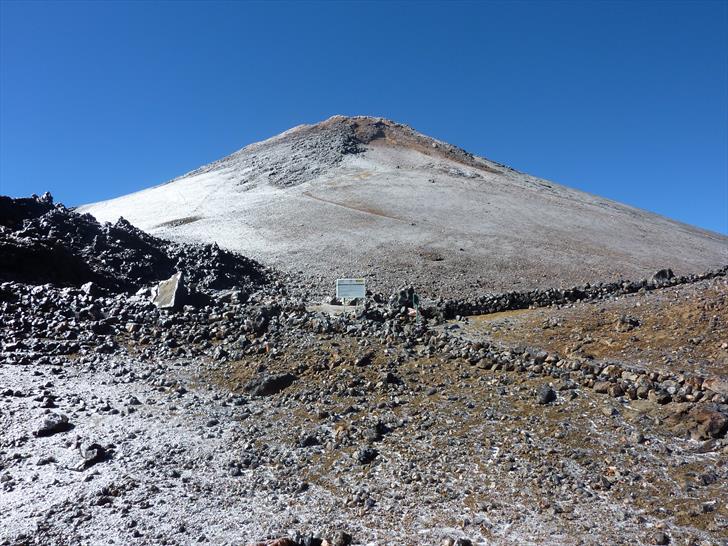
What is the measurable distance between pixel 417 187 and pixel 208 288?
25.3 meters

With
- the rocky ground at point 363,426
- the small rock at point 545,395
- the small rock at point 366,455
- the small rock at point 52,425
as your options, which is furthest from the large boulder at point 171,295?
the small rock at point 545,395

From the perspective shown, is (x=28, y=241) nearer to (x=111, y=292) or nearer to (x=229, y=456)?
(x=111, y=292)

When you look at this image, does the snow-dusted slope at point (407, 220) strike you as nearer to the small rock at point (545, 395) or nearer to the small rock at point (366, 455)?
the small rock at point (545, 395)

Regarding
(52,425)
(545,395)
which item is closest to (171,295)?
(52,425)

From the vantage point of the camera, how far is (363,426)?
714cm

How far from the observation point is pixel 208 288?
56.6ft

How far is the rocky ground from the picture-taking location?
209 inches

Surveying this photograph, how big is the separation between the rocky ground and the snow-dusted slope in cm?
983

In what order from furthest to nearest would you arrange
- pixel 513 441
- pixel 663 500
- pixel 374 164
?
pixel 374 164 → pixel 513 441 → pixel 663 500

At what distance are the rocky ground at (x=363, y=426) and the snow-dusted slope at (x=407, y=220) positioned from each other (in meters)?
9.83

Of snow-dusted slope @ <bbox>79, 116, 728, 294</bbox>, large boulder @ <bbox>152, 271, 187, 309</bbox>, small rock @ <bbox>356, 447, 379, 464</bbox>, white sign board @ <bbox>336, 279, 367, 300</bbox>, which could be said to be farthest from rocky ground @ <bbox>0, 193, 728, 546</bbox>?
snow-dusted slope @ <bbox>79, 116, 728, 294</bbox>

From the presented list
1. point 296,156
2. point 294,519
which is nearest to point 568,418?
point 294,519

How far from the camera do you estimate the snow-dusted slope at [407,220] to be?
76.9ft

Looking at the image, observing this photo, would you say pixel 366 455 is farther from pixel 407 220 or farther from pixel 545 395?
pixel 407 220
